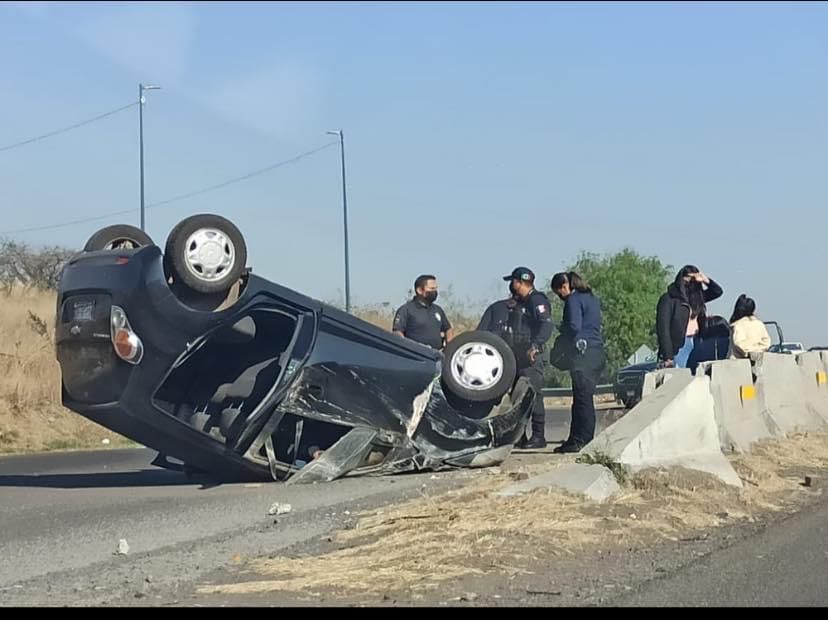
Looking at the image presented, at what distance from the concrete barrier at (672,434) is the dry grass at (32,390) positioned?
36.2 ft

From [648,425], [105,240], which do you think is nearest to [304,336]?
[105,240]

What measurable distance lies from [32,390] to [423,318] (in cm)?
1049

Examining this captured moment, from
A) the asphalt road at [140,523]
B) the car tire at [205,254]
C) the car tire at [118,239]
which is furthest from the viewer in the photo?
the car tire at [118,239]

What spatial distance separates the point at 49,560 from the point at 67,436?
13.1 metres

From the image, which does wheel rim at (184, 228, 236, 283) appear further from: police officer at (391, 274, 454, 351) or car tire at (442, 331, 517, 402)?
police officer at (391, 274, 454, 351)

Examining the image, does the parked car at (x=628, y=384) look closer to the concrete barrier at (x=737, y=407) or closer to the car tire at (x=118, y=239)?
the concrete barrier at (x=737, y=407)

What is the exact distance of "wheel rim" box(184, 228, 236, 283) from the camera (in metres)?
9.74

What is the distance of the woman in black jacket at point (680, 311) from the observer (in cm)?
1338

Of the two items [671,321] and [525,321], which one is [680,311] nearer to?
[671,321]

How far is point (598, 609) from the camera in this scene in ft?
18.6

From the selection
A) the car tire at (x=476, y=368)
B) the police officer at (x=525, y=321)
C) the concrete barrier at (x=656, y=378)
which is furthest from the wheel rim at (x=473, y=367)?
the concrete barrier at (x=656, y=378)

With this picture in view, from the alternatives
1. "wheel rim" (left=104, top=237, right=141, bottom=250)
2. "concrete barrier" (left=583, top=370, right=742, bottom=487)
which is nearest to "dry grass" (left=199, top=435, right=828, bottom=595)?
"concrete barrier" (left=583, top=370, right=742, bottom=487)

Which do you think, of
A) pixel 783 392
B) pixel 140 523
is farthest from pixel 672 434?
pixel 140 523
